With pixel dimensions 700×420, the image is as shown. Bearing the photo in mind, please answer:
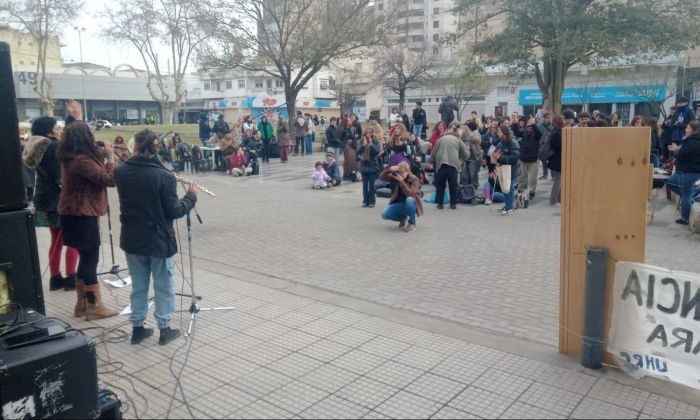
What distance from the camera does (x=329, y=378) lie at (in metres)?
4.45

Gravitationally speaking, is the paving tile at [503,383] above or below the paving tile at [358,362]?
below

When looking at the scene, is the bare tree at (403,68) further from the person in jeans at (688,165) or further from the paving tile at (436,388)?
the paving tile at (436,388)

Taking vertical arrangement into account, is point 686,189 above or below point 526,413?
above

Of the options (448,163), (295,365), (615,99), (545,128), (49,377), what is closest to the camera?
(49,377)

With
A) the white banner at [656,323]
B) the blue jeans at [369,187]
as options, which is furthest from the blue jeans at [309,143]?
the white banner at [656,323]

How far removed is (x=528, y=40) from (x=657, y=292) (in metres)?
18.3

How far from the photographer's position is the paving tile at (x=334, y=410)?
3902 mm

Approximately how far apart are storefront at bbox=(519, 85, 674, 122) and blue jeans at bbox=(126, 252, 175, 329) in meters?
33.7

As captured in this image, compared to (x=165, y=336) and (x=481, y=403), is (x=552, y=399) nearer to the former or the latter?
(x=481, y=403)

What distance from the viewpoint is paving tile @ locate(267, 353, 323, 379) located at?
180 inches

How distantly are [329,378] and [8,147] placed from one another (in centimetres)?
288

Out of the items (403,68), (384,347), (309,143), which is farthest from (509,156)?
(403,68)

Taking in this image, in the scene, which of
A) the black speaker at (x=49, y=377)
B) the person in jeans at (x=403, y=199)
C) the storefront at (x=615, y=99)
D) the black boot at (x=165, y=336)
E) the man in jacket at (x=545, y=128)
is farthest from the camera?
the storefront at (x=615, y=99)

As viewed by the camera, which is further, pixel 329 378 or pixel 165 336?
pixel 165 336
